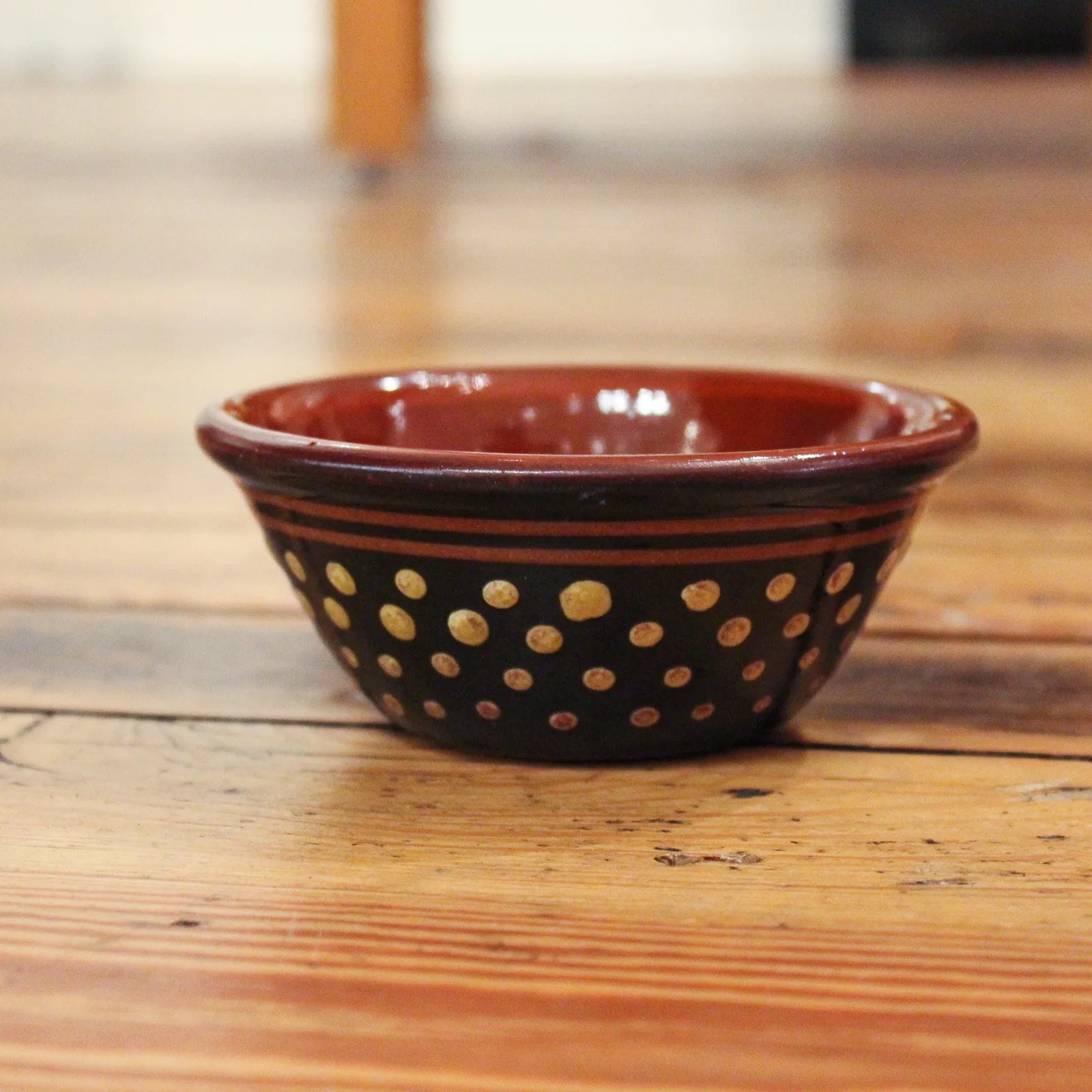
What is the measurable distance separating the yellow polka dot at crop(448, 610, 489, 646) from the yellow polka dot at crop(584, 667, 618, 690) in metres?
0.03

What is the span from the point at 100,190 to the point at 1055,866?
2.35 meters

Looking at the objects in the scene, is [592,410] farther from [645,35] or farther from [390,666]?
[645,35]

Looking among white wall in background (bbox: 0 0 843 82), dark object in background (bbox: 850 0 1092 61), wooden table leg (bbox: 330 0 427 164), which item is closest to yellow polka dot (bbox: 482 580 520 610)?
wooden table leg (bbox: 330 0 427 164)

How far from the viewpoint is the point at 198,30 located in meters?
4.46

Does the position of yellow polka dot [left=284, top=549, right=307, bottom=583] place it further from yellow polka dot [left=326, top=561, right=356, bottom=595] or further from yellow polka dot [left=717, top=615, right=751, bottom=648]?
yellow polka dot [left=717, top=615, right=751, bottom=648]

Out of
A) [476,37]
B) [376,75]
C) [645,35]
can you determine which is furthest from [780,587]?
[476,37]

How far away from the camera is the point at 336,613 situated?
0.53m

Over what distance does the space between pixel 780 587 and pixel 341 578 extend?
0.47 ft

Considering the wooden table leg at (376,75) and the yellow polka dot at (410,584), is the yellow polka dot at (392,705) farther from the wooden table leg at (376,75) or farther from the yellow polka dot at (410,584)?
the wooden table leg at (376,75)

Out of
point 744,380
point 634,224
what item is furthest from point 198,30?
point 744,380

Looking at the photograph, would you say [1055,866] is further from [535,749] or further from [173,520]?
[173,520]

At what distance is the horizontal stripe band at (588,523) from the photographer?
1.54 ft

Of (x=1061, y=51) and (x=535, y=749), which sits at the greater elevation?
(x=1061, y=51)

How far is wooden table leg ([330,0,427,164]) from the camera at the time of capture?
1973 mm
